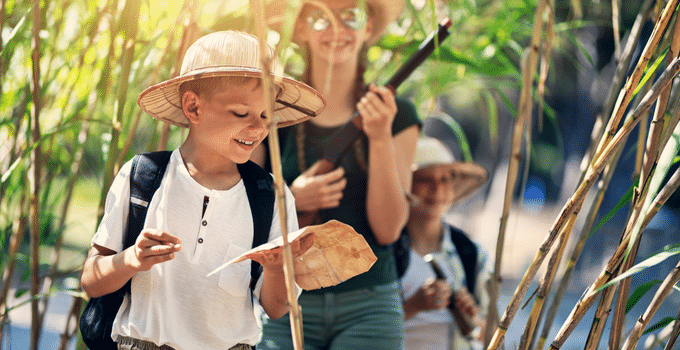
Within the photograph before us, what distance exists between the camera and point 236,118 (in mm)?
541

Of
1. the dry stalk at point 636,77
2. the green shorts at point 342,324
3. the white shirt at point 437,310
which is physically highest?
the dry stalk at point 636,77

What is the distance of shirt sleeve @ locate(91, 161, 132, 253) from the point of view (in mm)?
533

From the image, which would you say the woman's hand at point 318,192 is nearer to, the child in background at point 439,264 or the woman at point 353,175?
the woman at point 353,175

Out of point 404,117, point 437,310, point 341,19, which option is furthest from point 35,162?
point 437,310

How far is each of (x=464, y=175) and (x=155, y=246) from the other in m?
1.50

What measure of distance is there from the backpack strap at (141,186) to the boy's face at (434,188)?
1270mm

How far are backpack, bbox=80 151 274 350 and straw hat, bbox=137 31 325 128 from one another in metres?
0.05

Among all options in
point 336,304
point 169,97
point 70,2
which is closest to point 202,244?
point 169,97

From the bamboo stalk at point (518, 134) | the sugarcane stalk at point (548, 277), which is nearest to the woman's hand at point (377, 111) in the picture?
the bamboo stalk at point (518, 134)

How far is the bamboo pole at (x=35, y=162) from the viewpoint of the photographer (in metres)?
0.66

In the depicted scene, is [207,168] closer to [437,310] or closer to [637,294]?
[637,294]

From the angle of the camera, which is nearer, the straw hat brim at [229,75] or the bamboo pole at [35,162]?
the straw hat brim at [229,75]

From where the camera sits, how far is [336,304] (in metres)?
0.95

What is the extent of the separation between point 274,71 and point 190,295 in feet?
0.76
